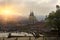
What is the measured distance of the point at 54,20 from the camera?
6.89 m

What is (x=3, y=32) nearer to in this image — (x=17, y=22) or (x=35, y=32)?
(x=17, y=22)

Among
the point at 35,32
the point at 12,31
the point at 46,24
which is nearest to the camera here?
the point at 12,31

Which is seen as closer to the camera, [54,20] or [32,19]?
[32,19]

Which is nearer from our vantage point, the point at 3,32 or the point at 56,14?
the point at 3,32

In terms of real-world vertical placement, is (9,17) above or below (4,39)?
above

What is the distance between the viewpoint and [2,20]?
20.1ft

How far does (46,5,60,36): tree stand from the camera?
22.0ft

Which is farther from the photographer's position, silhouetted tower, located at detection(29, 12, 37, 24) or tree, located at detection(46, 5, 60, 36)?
tree, located at detection(46, 5, 60, 36)

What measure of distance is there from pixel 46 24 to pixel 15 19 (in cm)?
116

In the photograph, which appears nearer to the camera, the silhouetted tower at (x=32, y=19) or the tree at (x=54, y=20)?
the silhouetted tower at (x=32, y=19)

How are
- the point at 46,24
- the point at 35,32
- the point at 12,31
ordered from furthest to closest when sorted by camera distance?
1. the point at 46,24
2. the point at 35,32
3. the point at 12,31

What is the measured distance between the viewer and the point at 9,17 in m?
6.27

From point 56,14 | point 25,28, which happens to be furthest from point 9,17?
point 56,14

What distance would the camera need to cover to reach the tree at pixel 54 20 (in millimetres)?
6715
